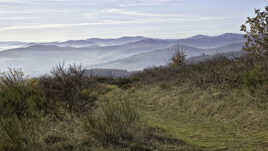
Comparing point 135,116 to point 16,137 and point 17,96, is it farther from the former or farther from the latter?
→ point 17,96

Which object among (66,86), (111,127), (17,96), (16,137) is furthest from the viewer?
(66,86)

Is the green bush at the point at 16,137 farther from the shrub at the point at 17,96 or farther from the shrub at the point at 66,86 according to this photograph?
the shrub at the point at 66,86

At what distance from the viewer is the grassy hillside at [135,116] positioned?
502 cm

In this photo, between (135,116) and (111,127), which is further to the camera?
(135,116)

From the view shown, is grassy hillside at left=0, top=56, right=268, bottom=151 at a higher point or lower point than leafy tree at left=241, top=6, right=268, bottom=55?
lower

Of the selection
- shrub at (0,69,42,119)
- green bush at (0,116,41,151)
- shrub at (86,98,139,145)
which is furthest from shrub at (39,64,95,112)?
green bush at (0,116,41,151)

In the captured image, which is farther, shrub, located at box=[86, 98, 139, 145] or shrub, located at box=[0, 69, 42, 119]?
shrub, located at box=[0, 69, 42, 119]

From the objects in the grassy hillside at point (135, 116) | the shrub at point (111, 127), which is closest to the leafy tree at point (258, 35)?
the grassy hillside at point (135, 116)

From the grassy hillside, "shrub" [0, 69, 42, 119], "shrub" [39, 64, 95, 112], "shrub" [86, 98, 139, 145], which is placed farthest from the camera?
"shrub" [39, 64, 95, 112]

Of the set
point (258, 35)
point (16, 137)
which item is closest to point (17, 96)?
point (16, 137)

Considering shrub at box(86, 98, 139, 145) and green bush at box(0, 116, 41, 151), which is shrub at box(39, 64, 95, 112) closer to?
shrub at box(86, 98, 139, 145)

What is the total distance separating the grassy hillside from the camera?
5.02 meters

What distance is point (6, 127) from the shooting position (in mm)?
4629

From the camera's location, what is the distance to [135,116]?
20.0 feet
